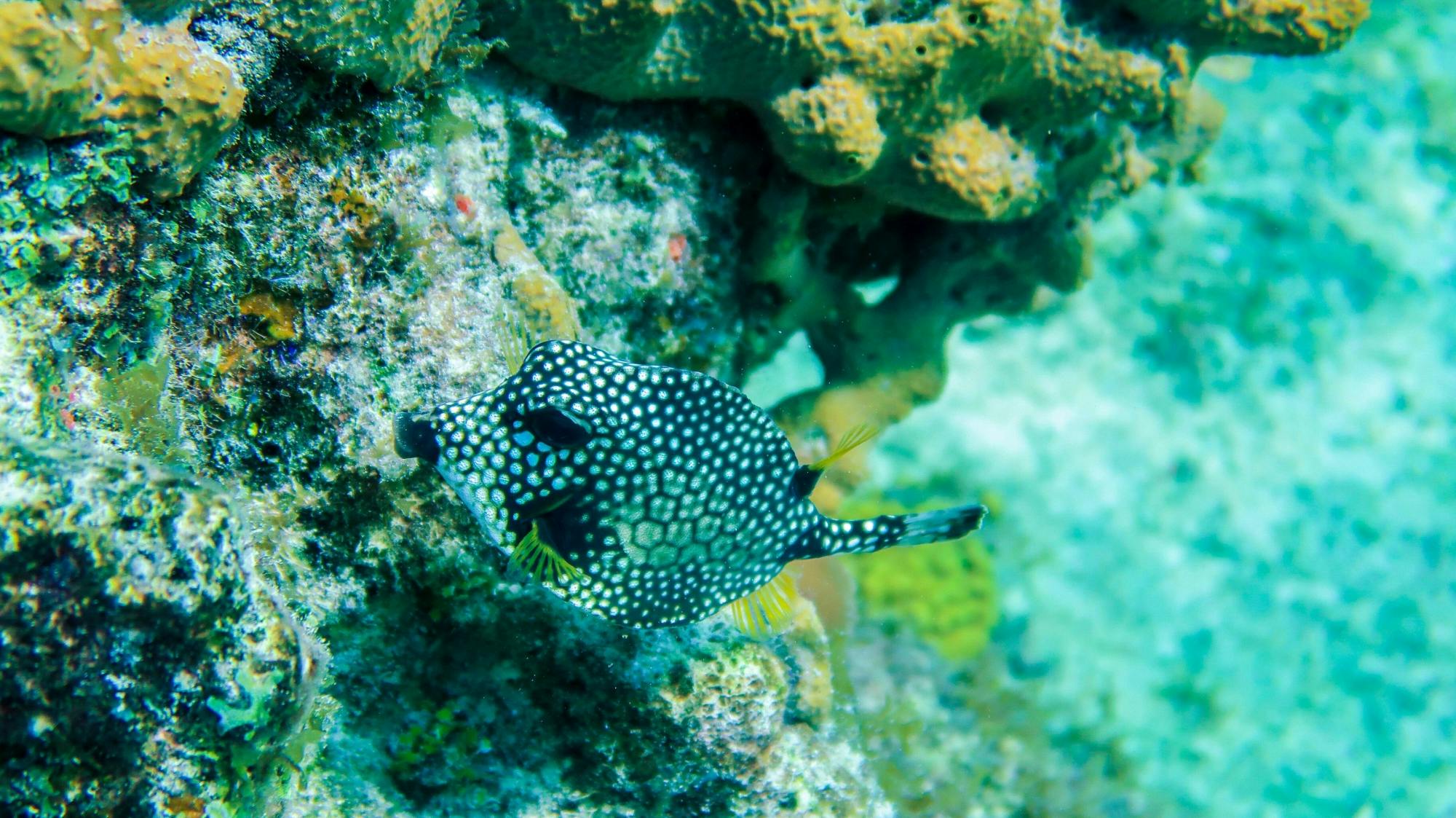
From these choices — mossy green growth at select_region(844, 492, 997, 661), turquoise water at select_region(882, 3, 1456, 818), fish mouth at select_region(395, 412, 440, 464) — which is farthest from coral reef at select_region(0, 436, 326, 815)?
turquoise water at select_region(882, 3, 1456, 818)

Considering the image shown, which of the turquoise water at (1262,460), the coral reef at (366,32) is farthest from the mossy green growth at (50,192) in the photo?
the turquoise water at (1262,460)

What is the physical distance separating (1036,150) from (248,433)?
4288mm

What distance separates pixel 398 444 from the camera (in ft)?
8.62

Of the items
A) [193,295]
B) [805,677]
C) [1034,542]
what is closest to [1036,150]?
[805,677]

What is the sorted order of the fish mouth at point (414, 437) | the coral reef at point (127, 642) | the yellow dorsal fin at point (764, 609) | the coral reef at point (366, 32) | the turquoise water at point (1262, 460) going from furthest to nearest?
1. the turquoise water at point (1262, 460)
2. the yellow dorsal fin at point (764, 609)
3. the coral reef at point (366, 32)
4. the fish mouth at point (414, 437)
5. the coral reef at point (127, 642)

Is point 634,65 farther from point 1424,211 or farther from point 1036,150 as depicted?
point 1424,211

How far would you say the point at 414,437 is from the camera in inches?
103

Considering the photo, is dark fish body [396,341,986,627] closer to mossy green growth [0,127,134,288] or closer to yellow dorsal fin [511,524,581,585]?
yellow dorsal fin [511,524,581,585]

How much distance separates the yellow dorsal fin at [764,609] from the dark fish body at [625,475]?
235 millimetres

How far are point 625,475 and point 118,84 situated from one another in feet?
6.31

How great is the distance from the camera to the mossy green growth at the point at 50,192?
7.26 ft

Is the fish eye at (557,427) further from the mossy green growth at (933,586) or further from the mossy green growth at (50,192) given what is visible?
the mossy green growth at (933,586)

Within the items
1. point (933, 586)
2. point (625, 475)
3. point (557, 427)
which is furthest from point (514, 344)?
point (933, 586)

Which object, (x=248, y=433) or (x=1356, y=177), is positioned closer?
A: (x=248, y=433)
